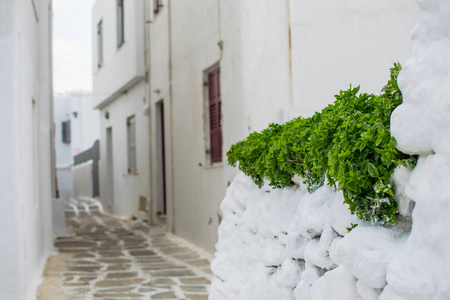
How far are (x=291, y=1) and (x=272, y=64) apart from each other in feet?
2.83

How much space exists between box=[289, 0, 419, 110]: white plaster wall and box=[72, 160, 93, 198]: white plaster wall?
697 inches

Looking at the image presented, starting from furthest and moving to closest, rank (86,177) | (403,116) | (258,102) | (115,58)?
(86,177), (115,58), (258,102), (403,116)

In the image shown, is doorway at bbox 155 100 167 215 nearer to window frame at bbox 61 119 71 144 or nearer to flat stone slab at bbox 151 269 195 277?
flat stone slab at bbox 151 269 195 277

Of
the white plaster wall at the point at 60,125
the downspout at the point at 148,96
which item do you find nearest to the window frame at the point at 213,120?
the downspout at the point at 148,96

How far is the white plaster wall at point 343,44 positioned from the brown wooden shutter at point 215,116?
1.92 meters

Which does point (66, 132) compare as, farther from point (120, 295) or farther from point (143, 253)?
point (120, 295)

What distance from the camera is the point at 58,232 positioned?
38.2 feet

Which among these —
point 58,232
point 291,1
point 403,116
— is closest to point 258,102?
point 291,1

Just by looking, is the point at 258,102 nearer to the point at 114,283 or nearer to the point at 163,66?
the point at 114,283

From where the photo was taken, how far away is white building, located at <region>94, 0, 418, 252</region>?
681cm

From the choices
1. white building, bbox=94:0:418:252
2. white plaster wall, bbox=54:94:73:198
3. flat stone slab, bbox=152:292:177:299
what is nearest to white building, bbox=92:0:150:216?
white building, bbox=94:0:418:252

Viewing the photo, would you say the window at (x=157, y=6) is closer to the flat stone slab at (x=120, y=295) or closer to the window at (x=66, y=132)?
the flat stone slab at (x=120, y=295)

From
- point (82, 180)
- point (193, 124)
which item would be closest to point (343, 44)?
point (193, 124)

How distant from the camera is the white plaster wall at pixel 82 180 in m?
23.6
